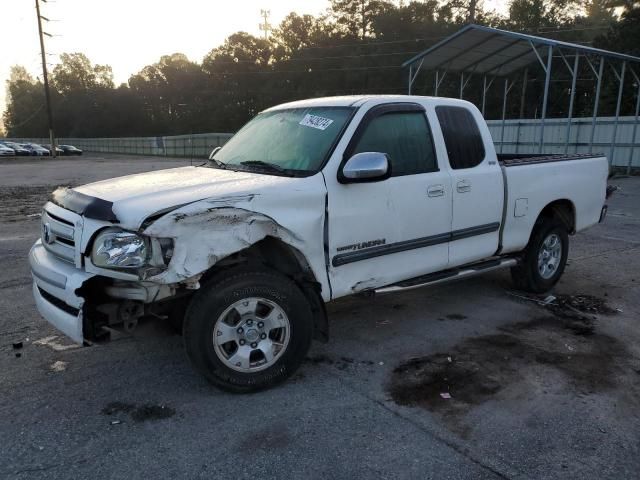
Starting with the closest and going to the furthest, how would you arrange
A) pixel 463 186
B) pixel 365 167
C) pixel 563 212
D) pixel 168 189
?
pixel 168 189 → pixel 365 167 → pixel 463 186 → pixel 563 212

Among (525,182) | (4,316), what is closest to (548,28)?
(525,182)

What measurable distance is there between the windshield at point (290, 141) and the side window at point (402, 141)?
255 millimetres

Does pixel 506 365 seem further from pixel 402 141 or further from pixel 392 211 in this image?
pixel 402 141

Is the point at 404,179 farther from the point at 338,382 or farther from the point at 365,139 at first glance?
the point at 338,382

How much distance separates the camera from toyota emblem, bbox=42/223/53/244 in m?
3.66

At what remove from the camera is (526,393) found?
11.8 feet

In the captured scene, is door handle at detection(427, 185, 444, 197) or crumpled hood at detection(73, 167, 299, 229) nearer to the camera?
crumpled hood at detection(73, 167, 299, 229)

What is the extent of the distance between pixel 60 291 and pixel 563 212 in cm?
513

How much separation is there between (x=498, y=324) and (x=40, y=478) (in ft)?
12.4

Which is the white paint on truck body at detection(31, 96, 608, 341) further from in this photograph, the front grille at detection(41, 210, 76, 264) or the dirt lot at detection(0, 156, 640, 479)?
the dirt lot at detection(0, 156, 640, 479)

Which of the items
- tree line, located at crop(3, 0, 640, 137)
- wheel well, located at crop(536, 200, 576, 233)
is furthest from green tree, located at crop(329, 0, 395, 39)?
wheel well, located at crop(536, 200, 576, 233)

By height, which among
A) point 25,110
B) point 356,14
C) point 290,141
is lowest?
point 290,141

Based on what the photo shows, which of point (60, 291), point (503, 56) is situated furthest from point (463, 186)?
point (503, 56)

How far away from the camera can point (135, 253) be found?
3.12m
